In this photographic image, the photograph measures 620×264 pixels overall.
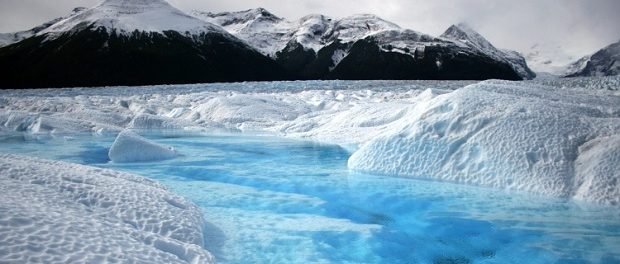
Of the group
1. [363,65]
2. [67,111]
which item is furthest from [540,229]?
[363,65]

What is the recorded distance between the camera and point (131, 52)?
94.6m

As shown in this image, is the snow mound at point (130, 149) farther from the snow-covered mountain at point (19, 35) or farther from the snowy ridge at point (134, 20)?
the snow-covered mountain at point (19, 35)

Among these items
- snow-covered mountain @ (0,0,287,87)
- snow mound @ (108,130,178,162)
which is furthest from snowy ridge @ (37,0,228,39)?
snow mound @ (108,130,178,162)

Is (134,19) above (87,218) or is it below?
above

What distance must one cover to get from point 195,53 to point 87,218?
340ft

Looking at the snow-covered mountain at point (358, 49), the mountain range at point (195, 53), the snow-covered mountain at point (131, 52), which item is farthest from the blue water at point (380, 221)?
the snow-covered mountain at point (358, 49)

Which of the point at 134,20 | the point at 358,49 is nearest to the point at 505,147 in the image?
the point at 134,20

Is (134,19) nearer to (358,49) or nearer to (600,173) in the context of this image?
(358,49)

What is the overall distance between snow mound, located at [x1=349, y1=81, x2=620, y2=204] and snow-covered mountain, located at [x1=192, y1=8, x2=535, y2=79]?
102103 mm

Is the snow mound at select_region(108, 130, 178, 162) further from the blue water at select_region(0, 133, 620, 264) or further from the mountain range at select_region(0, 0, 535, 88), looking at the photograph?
the mountain range at select_region(0, 0, 535, 88)

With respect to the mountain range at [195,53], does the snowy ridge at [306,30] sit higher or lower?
higher

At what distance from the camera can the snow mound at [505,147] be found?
19.9 ft

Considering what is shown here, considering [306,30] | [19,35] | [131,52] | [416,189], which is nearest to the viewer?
[416,189]

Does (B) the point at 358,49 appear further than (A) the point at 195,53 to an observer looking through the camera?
Yes
